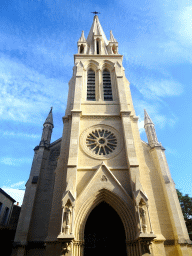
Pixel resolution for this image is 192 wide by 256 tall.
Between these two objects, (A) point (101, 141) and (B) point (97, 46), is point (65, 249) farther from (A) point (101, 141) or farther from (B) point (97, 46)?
(B) point (97, 46)

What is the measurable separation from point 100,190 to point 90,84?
1136 centimetres

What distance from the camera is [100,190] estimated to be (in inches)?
452

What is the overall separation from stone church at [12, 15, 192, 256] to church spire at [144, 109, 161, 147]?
93mm

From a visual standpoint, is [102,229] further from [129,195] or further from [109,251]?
[129,195]

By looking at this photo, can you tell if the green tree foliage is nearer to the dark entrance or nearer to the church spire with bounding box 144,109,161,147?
the church spire with bounding box 144,109,161,147

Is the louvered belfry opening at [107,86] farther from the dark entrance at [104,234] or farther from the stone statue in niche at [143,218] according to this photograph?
the stone statue in niche at [143,218]

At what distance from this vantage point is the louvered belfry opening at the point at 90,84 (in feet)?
58.9

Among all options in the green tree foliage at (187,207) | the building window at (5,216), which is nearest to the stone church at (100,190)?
the building window at (5,216)

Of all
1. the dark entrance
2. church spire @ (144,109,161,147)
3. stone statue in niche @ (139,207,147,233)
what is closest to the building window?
the dark entrance

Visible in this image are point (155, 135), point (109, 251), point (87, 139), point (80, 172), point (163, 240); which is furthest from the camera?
point (155, 135)

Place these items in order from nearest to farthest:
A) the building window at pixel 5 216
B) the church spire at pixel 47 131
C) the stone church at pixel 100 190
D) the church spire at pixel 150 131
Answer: the stone church at pixel 100 190 → the church spire at pixel 150 131 → the church spire at pixel 47 131 → the building window at pixel 5 216

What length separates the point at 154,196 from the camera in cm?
1269

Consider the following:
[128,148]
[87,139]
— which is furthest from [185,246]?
[87,139]

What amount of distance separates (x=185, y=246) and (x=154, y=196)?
10.5 feet
